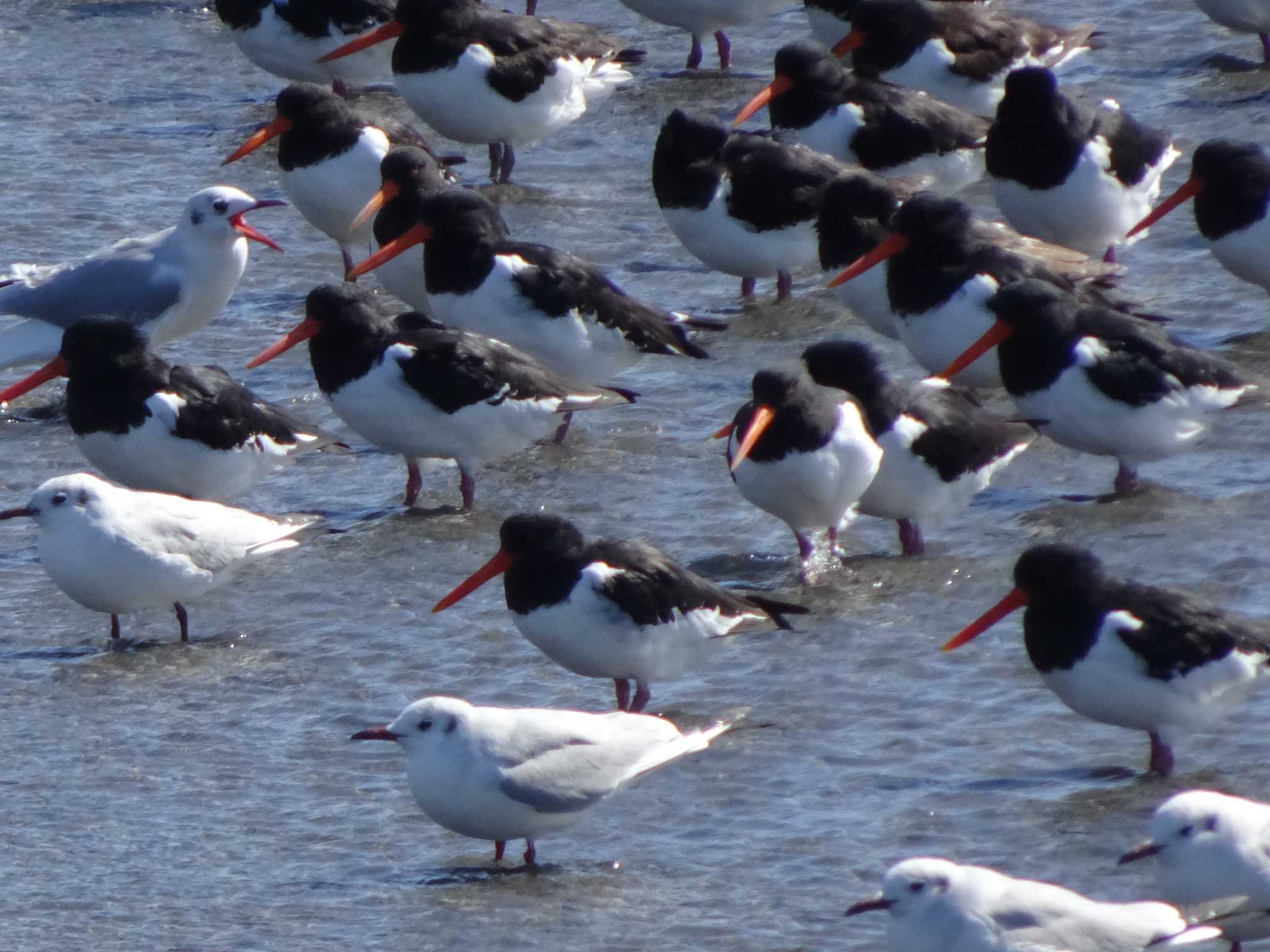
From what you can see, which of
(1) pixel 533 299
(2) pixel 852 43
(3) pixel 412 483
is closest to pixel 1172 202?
(2) pixel 852 43

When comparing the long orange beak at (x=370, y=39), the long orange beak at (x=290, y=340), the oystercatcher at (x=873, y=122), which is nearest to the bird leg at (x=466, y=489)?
the long orange beak at (x=290, y=340)

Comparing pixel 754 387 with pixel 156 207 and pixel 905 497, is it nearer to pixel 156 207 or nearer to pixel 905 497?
pixel 905 497

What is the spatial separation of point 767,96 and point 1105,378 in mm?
3745

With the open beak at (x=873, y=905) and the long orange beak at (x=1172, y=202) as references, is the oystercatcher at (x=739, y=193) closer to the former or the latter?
the long orange beak at (x=1172, y=202)

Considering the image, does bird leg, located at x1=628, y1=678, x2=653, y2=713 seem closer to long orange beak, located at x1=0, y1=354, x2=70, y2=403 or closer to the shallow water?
the shallow water

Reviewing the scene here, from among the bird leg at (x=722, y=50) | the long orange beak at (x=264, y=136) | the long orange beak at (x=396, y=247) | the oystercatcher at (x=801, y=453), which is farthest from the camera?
the bird leg at (x=722, y=50)

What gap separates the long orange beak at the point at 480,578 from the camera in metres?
6.85

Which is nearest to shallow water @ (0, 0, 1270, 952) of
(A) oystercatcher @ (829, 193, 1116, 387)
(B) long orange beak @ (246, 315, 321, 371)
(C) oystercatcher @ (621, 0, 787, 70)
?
(B) long orange beak @ (246, 315, 321, 371)

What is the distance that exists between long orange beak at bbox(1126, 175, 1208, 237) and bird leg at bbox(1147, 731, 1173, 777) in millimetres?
4204

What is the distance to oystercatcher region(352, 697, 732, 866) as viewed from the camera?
5.82 metres

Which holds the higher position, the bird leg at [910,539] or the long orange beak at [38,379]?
the long orange beak at [38,379]

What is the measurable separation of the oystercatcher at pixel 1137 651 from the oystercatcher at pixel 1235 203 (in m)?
3.72

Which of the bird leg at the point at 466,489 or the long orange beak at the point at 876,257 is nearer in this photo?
the bird leg at the point at 466,489

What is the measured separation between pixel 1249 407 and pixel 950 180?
8.49ft
